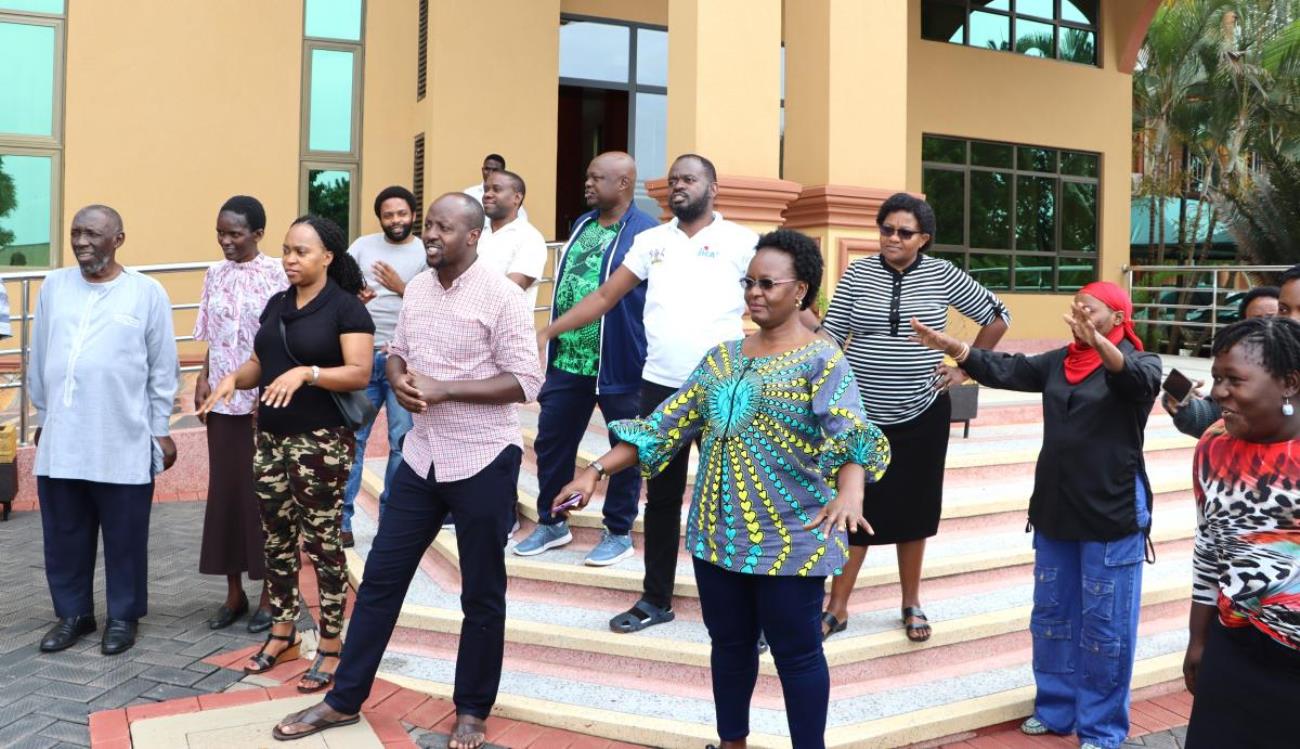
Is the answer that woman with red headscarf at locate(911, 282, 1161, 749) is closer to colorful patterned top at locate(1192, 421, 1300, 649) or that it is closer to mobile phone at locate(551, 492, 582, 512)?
colorful patterned top at locate(1192, 421, 1300, 649)

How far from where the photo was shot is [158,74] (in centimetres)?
A: 1065

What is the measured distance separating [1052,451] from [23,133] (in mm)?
10390

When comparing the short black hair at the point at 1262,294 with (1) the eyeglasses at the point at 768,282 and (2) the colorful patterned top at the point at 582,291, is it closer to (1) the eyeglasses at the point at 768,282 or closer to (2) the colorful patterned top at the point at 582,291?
(1) the eyeglasses at the point at 768,282

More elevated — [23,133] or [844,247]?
[23,133]

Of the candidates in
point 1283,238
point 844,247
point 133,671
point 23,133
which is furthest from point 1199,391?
point 1283,238

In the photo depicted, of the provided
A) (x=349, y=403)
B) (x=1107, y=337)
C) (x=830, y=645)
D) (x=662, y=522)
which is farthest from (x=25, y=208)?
(x=1107, y=337)

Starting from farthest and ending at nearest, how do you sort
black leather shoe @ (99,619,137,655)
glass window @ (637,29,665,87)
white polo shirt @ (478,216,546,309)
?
glass window @ (637,29,665,87), white polo shirt @ (478,216,546,309), black leather shoe @ (99,619,137,655)

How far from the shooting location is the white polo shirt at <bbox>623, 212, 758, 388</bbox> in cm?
459

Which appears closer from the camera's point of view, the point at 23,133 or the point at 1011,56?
the point at 23,133

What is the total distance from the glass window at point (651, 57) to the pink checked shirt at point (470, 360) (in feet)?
29.4

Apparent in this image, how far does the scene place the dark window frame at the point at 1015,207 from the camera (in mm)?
14594

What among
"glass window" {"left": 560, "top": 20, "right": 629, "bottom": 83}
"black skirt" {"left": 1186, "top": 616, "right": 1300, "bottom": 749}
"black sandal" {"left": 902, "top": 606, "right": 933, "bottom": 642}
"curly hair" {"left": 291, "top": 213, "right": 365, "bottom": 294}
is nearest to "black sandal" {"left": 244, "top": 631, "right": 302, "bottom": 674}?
"curly hair" {"left": 291, "top": 213, "right": 365, "bottom": 294}

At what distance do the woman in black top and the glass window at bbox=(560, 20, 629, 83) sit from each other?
8.12 meters

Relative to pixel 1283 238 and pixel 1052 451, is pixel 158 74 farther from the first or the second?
pixel 1283 238
